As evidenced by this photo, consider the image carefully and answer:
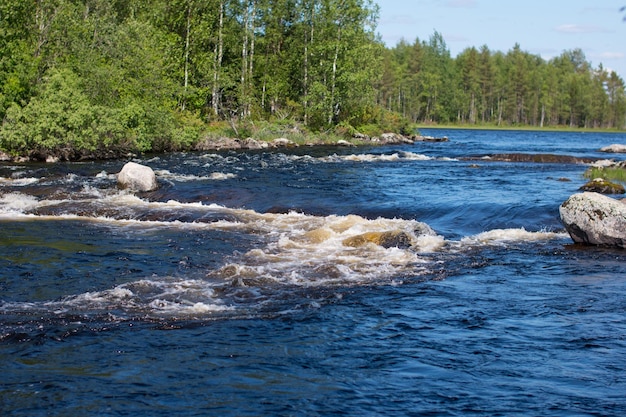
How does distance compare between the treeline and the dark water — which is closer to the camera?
the dark water

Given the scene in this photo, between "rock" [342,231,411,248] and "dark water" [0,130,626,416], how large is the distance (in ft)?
0.34

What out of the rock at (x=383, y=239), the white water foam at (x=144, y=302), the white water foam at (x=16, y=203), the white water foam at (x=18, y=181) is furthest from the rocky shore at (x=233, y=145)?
the white water foam at (x=144, y=302)

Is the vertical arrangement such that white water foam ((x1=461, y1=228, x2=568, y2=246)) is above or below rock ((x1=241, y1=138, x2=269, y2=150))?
below

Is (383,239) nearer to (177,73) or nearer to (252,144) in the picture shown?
(252,144)

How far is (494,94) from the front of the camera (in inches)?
5182

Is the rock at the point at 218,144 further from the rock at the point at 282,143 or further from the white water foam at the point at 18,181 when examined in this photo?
the white water foam at the point at 18,181

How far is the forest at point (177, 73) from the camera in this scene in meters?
33.1

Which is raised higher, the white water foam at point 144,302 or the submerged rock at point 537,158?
the submerged rock at point 537,158

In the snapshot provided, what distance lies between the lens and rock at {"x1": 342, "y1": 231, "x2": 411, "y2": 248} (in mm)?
15758

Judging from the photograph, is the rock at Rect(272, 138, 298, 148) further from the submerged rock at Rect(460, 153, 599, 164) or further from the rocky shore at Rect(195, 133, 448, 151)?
the submerged rock at Rect(460, 153, 599, 164)

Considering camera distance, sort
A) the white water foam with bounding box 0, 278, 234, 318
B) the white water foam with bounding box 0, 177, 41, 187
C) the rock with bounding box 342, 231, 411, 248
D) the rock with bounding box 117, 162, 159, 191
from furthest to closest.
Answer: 1. the white water foam with bounding box 0, 177, 41, 187
2. the rock with bounding box 117, 162, 159, 191
3. the rock with bounding box 342, 231, 411, 248
4. the white water foam with bounding box 0, 278, 234, 318

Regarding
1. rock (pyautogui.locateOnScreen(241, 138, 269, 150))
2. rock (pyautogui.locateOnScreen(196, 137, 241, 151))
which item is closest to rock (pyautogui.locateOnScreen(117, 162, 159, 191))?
rock (pyautogui.locateOnScreen(196, 137, 241, 151))

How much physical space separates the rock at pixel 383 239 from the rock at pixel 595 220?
12.7ft

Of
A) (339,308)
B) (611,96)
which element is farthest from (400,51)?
(339,308)
